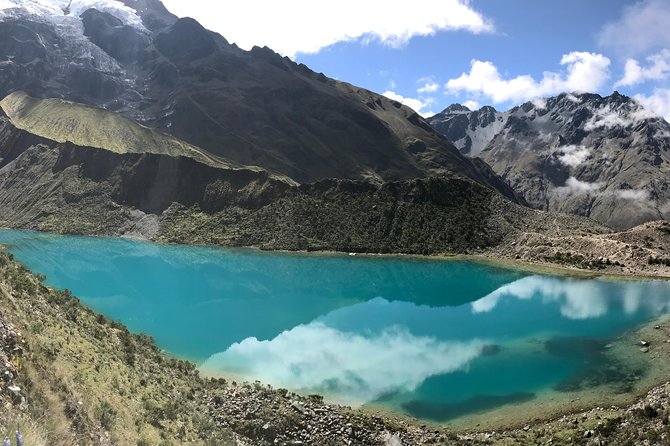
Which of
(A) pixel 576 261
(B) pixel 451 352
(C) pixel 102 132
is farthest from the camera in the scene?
(C) pixel 102 132

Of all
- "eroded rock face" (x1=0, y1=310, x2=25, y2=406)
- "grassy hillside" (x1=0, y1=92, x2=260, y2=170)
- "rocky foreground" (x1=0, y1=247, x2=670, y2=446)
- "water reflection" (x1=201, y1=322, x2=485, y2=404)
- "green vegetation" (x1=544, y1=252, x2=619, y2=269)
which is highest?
"grassy hillside" (x1=0, y1=92, x2=260, y2=170)

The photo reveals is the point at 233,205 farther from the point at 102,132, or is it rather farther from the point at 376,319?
the point at 376,319

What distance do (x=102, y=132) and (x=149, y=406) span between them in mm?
184912

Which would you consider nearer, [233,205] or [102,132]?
[233,205]

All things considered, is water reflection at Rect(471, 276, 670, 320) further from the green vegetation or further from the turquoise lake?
the green vegetation

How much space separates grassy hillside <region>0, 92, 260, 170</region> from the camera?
17888 centimetres

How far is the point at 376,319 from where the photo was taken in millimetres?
63438

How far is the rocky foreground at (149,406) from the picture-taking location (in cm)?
1577

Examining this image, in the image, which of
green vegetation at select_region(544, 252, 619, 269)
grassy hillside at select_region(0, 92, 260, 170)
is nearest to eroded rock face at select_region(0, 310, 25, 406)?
green vegetation at select_region(544, 252, 619, 269)

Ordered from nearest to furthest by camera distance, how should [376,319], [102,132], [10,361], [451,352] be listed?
[10,361], [451,352], [376,319], [102,132]

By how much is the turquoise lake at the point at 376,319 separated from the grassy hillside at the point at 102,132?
77891 mm

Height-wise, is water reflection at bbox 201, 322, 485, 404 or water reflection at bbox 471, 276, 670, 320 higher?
water reflection at bbox 471, 276, 670, 320

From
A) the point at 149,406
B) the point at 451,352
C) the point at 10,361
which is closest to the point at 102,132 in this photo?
the point at 451,352

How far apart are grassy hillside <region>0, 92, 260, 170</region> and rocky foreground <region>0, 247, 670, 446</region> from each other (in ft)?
489
